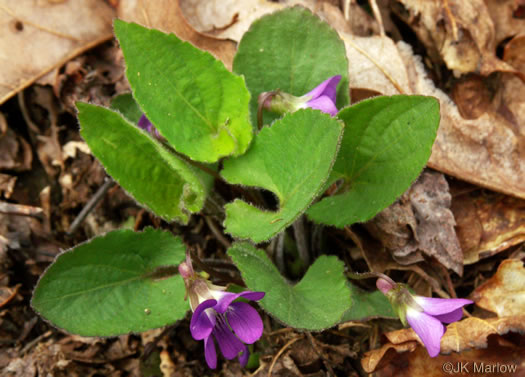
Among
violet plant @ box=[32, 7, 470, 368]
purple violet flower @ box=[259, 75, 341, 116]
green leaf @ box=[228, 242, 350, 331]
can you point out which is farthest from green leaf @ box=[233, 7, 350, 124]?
green leaf @ box=[228, 242, 350, 331]

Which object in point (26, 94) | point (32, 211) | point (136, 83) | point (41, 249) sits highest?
point (136, 83)

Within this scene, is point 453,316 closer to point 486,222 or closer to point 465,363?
point 465,363

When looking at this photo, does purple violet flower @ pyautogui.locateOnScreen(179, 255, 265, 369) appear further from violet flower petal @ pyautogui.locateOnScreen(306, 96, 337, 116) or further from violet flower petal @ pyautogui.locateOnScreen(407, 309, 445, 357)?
violet flower petal @ pyautogui.locateOnScreen(306, 96, 337, 116)

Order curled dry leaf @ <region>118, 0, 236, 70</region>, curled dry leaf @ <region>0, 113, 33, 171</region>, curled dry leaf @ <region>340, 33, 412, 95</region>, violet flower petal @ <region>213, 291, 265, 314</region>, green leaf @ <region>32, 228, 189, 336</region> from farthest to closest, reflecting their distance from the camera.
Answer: curled dry leaf @ <region>0, 113, 33, 171</region>, curled dry leaf @ <region>118, 0, 236, 70</region>, curled dry leaf @ <region>340, 33, 412, 95</region>, green leaf @ <region>32, 228, 189, 336</region>, violet flower petal @ <region>213, 291, 265, 314</region>

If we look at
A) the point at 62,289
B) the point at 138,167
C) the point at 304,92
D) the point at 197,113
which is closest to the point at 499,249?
the point at 304,92

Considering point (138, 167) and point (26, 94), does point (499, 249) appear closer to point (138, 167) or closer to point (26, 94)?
point (138, 167)

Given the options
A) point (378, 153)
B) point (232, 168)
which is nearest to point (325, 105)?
point (378, 153)
